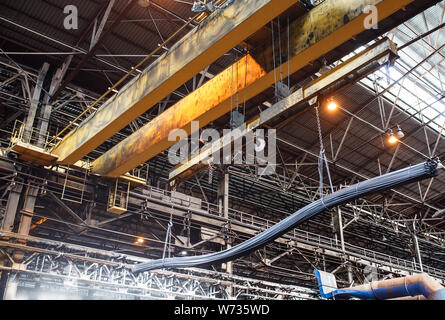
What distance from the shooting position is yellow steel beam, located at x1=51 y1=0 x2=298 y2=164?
764 centimetres

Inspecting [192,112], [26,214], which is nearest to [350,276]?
[192,112]

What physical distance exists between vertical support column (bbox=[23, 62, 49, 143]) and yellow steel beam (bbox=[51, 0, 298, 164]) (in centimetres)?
299

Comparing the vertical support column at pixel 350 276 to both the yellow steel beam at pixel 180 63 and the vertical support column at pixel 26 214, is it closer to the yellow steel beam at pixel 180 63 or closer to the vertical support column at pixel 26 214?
the yellow steel beam at pixel 180 63

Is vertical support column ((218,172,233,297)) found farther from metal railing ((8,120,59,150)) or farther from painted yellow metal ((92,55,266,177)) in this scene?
metal railing ((8,120,59,150))

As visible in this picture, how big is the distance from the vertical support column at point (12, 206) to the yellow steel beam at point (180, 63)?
9.25ft

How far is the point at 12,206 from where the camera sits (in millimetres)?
13859

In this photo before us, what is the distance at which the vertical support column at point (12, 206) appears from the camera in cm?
1349

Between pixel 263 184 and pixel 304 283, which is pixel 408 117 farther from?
pixel 304 283

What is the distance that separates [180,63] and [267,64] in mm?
2017

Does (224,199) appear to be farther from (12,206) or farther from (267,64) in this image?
(267,64)

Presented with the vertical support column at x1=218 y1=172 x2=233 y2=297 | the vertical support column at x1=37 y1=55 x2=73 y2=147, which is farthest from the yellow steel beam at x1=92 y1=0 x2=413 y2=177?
the vertical support column at x1=218 y1=172 x2=233 y2=297

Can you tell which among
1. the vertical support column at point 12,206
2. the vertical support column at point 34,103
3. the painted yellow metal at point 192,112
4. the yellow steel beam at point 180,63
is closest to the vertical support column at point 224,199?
the painted yellow metal at point 192,112

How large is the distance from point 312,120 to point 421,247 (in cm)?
1959

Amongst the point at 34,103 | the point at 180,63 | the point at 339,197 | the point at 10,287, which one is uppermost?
the point at 34,103
